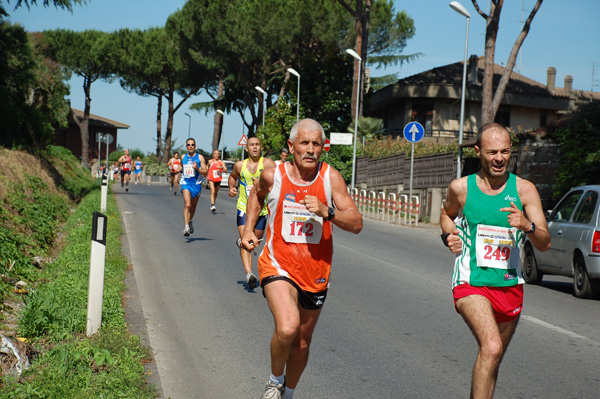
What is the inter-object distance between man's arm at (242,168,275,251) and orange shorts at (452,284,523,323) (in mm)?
1391

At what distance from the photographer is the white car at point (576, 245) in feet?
35.7

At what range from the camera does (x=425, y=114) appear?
2085 inches

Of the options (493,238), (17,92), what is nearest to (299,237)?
(493,238)

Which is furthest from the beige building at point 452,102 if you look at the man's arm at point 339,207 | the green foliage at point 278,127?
the man's arm at point 339,207

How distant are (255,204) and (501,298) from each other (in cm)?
181

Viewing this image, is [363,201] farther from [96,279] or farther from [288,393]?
[288,393]

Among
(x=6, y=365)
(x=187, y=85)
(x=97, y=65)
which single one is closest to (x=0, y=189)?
(x=6, y=365)

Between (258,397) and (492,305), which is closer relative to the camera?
(492,305)

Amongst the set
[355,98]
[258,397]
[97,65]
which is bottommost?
[258,397]

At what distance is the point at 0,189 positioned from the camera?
13812 millimetres

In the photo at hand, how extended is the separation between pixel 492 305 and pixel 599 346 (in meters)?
3.56

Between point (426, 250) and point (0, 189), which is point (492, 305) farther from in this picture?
point (426, 250)

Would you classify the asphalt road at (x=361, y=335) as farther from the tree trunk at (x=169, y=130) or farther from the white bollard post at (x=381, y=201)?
the tree trunk at (x=169, y=130)

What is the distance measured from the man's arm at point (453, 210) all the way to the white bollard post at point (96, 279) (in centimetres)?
305
